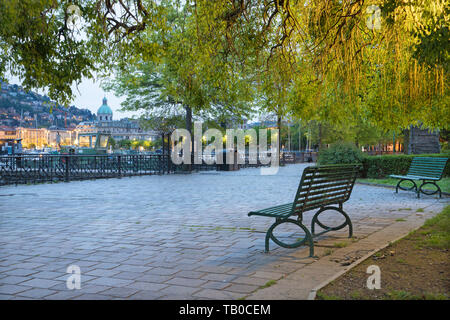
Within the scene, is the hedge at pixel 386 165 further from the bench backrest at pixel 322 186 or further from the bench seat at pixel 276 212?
the bench seat at pixel 276 212

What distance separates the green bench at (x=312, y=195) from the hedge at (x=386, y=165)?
1261cm

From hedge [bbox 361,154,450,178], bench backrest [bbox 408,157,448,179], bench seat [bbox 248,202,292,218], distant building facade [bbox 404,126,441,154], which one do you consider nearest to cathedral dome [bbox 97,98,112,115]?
distant building facade [bbox 404,126,441,154]

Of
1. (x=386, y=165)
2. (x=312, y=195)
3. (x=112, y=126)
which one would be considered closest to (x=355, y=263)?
(x=312, y=195)

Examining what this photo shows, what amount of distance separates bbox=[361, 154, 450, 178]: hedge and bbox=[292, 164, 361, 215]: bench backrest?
41.1ft

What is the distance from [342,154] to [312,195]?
1478cm

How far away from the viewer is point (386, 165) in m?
18.3

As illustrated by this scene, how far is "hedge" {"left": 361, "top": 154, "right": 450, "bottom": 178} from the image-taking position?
17689mm

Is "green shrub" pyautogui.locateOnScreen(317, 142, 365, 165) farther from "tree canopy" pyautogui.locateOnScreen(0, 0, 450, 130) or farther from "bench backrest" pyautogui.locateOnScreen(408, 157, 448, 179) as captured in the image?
"tree canopy" pyautogui.locateOnScreen(0, 0, 450, 130)

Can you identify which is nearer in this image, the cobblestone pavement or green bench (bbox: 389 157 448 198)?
the cobblestone pavement

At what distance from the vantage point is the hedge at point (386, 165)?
1769cm

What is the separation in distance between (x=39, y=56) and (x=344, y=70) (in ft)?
15.5

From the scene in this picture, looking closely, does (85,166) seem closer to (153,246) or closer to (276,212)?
(153,246)

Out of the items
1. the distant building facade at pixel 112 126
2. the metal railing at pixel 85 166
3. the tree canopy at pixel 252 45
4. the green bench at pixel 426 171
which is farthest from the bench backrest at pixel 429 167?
the distant building facade at pixel 112 126
